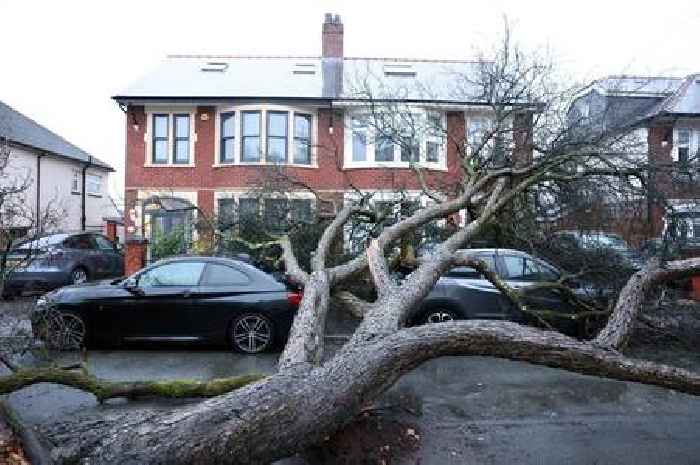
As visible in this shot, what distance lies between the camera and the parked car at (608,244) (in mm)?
10016

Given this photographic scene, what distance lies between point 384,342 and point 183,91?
56.5 feet

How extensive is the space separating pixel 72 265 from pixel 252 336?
24.5ft

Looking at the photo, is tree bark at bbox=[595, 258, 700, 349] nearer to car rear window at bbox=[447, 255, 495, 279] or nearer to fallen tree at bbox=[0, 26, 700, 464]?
fallen tree at bbox=[0, 26, 700, 464]

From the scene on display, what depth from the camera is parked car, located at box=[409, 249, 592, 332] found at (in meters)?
9.61

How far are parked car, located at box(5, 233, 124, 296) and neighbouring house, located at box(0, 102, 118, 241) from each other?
7.57 meters

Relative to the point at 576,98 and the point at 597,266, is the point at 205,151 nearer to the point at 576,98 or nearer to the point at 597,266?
the point at 576,98

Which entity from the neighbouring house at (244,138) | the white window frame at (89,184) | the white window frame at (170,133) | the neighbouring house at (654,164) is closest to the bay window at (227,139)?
the neighbouring house at (244,138)

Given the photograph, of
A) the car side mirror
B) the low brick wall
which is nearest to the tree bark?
the low brick wall

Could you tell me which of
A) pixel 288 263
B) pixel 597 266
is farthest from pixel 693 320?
pixel 288 263

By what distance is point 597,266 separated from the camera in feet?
32.4

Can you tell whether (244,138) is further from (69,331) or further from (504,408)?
(504,408)

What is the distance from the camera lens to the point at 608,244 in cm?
1048

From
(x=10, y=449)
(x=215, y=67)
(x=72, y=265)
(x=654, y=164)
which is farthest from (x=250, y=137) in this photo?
(x=10, y=449)

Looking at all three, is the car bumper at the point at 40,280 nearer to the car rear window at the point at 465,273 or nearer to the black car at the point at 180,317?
the black car at the point at 180,317
